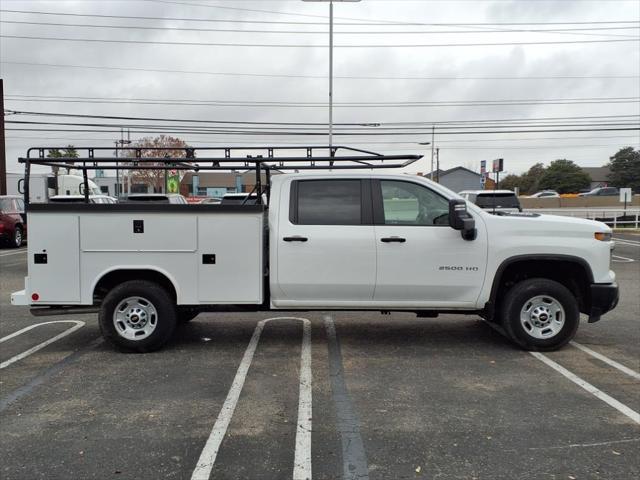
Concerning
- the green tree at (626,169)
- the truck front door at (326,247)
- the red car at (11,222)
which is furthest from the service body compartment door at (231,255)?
the green tree at (626,169)

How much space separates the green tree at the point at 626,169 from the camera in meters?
56.8

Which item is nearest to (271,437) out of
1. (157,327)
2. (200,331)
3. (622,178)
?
(157,327)

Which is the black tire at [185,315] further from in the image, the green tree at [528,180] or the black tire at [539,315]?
the green tree at [528,180]

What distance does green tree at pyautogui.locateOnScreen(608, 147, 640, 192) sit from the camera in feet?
186

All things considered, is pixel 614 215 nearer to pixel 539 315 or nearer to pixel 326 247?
pixel 539 315

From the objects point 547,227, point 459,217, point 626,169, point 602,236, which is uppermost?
point 626,169

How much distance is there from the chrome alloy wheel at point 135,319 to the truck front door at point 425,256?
2.52 metres

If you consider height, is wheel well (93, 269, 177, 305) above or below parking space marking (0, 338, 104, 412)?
above

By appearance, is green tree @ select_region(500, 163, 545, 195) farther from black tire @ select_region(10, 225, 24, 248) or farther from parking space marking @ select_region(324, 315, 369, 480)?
parking space marking @ select_region(324, 315, 369, 480)

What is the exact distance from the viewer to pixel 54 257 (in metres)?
5.81

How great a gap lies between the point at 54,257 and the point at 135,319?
1.10 metres

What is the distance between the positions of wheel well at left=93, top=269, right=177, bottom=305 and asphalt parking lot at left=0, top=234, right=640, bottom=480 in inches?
26.8

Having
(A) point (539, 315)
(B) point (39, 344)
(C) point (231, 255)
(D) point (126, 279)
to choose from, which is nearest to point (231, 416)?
(C) point (231, 255)

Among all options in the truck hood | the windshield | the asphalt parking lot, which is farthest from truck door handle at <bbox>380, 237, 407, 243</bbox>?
the windshield
